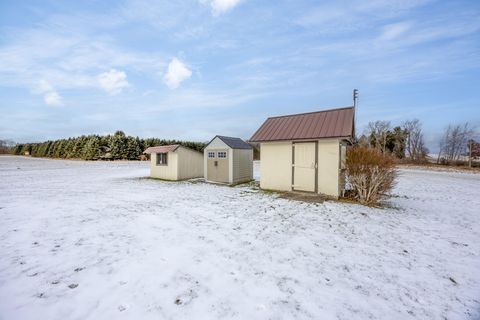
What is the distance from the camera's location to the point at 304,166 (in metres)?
9.69

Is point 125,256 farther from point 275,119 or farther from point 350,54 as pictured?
point 350,54

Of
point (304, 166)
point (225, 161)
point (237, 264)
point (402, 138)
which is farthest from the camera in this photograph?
point (402, 138)

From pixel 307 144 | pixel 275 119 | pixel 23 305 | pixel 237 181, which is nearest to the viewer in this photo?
pixel 23 305

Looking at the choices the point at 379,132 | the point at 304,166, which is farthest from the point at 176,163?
the point at 379,132

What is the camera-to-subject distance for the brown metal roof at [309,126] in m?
8.89

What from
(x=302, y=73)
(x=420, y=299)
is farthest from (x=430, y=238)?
(x=302, y=73)

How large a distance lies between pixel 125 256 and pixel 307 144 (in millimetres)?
8067

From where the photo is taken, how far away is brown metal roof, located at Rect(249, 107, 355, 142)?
8.89m

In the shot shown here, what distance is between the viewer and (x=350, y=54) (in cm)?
1416

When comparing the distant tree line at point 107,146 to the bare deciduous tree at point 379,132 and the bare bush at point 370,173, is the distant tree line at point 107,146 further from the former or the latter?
the bare bush at point 370,173

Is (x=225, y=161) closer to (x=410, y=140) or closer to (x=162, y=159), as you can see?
(x=162, y=159)

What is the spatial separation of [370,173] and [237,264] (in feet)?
21.6

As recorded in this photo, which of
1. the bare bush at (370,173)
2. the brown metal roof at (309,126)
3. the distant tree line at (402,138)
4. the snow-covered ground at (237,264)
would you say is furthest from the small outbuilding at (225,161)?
the distant tree line at (402,138)

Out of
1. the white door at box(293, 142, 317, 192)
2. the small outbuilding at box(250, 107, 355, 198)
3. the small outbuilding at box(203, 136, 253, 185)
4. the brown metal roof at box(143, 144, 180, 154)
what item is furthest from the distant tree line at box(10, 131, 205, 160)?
the white door at box(293, 142, 317, 192)
